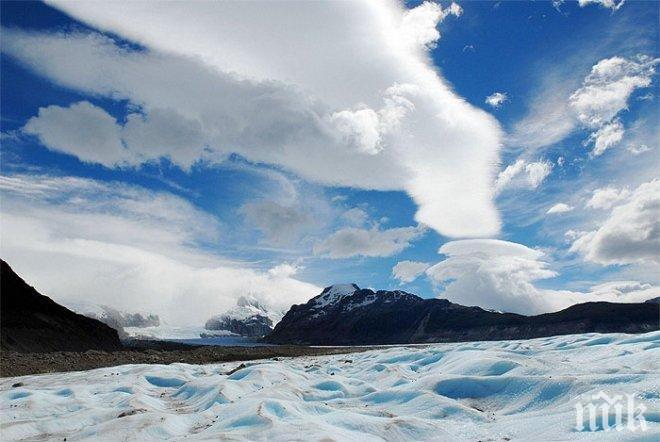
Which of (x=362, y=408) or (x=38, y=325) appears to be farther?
(x=38, y=325)

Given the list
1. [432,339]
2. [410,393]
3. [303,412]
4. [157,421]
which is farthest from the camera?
[432,339]

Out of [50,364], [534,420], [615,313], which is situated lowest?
[50,364]

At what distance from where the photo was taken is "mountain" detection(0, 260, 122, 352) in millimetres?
54828

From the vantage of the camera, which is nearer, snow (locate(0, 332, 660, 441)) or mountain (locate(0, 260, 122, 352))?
snow (locate(0, 332, 660, 441))

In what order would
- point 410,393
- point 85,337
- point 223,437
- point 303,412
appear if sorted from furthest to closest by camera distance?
point 85,337 → point 410,393 → point 303,412 → point 223,437

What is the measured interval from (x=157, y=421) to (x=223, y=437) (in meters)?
3.09

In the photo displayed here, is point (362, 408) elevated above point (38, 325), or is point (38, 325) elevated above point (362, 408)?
point (362, 408)

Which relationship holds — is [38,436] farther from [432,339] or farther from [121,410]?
[432,339]

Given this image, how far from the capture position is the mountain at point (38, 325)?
2159 inches

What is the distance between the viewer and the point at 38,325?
2387 inches

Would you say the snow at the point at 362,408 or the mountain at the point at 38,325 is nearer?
the snow at the point at 362,408

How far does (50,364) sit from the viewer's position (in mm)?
39250

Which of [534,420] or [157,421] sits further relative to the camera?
[157,421]

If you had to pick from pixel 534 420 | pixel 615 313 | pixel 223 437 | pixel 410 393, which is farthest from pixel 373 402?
pixel 615 313
